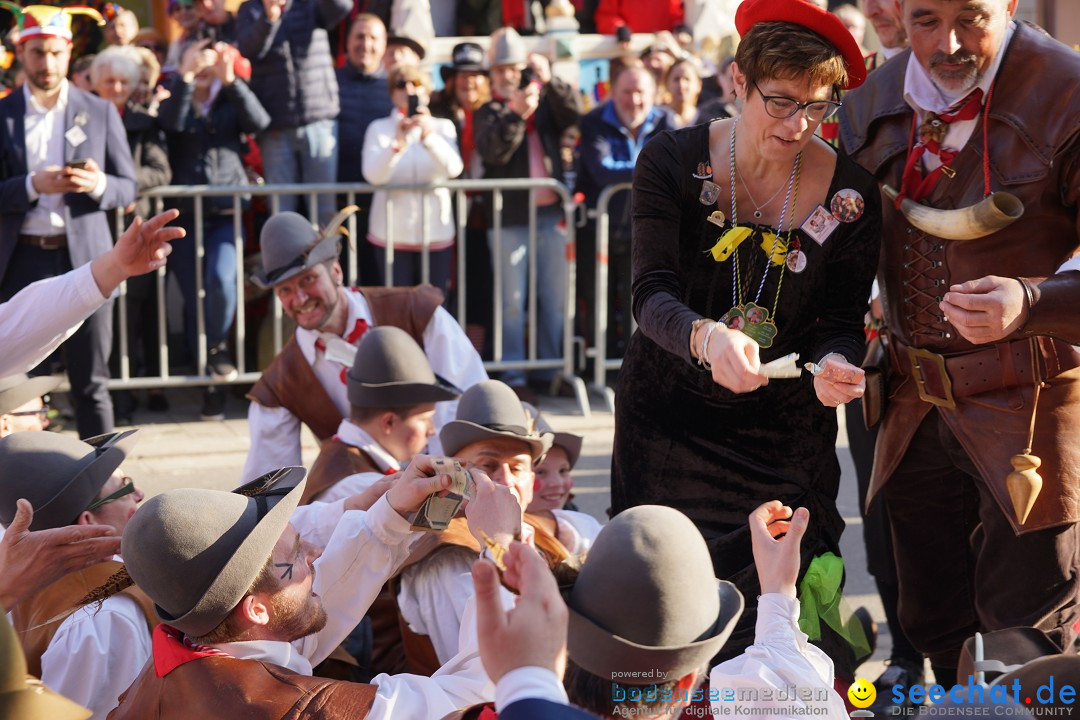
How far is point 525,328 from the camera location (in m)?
8.57

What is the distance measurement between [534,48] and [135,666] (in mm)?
7203

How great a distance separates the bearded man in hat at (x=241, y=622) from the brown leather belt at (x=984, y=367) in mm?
1282

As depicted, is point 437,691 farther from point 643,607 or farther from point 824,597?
point 824,597

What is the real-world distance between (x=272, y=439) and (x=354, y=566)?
1.93m

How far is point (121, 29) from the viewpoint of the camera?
872cm

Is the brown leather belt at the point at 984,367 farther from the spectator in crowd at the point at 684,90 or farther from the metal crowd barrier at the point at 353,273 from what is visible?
the spectator in crowd at the point at 684,90

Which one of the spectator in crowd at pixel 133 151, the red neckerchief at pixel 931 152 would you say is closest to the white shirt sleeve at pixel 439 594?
the red neckerchief at pixel 931 152

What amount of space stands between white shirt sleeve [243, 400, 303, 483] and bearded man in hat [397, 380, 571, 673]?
1.15 m

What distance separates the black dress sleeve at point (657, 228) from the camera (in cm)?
344

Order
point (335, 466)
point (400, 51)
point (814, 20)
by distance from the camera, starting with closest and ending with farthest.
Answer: point (814, 20)
point (335, 466)
point (400, 51)

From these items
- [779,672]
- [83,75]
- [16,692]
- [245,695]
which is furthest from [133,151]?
[16,692]

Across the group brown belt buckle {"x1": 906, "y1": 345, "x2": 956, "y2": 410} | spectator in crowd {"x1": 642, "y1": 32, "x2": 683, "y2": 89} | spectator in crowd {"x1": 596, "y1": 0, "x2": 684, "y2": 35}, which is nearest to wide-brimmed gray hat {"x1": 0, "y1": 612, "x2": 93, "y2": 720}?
brown belt buckle {"x1": 906, "y1": 345, "x2": 956, "y2": 410}

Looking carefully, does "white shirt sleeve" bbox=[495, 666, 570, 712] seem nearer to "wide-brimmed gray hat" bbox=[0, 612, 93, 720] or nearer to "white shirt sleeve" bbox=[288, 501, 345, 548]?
"wide-brimmed gray hat" bbox=[0, 612, 93, 720]

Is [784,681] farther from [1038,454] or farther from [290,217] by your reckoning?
[290,217]
